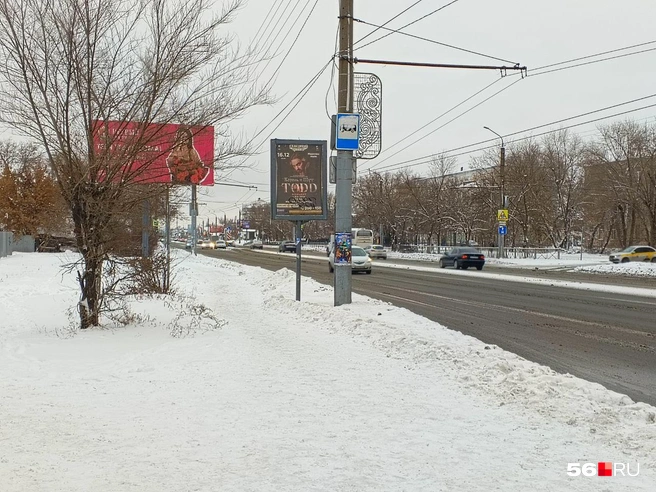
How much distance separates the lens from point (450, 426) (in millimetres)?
4871

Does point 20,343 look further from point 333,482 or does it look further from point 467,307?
point 467,307

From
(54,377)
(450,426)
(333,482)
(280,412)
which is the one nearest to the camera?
(333,482)

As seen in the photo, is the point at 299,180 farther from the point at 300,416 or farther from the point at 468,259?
the point at 468,259

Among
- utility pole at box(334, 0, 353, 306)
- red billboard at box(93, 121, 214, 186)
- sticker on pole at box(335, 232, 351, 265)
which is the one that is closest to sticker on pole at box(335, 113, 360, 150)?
utility pole at box(334, 0, 353, 306)

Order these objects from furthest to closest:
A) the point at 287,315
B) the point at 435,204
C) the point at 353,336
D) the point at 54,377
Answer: the point at 435,204 < the point at 287,315 < the point at 353,336 < the point at 54,377

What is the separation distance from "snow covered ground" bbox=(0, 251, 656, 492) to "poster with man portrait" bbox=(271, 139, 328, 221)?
5.80 meters

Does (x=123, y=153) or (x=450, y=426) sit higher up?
(x=123, y=153)

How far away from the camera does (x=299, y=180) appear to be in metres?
14.6

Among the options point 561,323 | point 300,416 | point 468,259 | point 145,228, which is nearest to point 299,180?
point 145,228

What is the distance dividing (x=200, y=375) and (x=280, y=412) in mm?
1808

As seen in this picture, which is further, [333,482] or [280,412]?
[280,412]

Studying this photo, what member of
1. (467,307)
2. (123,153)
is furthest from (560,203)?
(123,153)

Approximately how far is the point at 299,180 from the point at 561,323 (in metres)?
7.07

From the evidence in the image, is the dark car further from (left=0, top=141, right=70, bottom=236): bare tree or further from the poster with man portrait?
(left=0, top=141, right=70, bottom=236): bare tree
